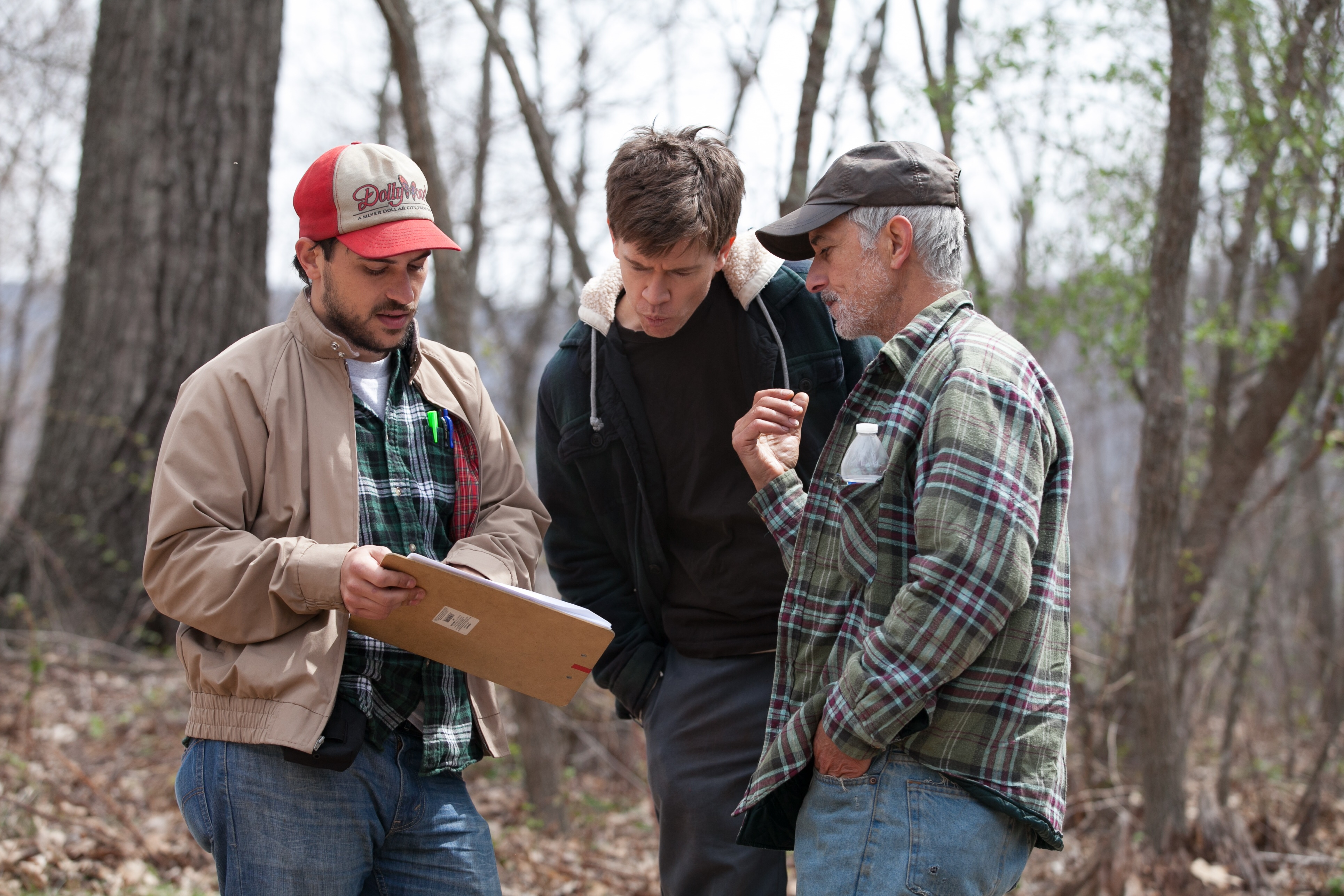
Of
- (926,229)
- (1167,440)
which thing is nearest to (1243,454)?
(1167,440)

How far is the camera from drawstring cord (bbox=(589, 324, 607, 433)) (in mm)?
2705

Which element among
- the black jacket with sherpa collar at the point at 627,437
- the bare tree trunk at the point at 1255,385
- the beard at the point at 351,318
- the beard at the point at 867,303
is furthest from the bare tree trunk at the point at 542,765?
the bare tree trunk at the point at 1255,385

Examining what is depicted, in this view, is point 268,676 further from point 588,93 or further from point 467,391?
point 588,93

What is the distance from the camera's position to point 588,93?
12258mm

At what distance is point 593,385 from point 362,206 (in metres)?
0.74

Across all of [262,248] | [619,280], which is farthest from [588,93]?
[619,280]

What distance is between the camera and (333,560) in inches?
81.0

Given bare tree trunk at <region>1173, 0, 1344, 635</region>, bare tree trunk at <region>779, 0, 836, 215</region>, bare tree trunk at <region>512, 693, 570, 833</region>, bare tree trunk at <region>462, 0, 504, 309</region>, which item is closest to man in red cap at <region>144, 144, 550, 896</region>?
bare tree trunk at <region>779, 0, 836, 215</region>

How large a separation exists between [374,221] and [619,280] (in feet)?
2.39

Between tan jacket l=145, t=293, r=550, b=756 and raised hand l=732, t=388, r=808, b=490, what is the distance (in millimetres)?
604

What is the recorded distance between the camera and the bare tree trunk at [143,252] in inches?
261

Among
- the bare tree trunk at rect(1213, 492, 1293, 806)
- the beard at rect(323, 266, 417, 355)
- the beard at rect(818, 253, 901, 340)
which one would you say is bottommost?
the bare tree trunk at rect(1213, 492, 1293, 806)

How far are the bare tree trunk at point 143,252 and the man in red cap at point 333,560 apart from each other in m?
4.92

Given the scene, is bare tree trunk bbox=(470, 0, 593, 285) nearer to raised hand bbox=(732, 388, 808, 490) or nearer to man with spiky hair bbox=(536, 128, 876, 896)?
man with spiky hair bbox=(536, 128, 876, 896)
